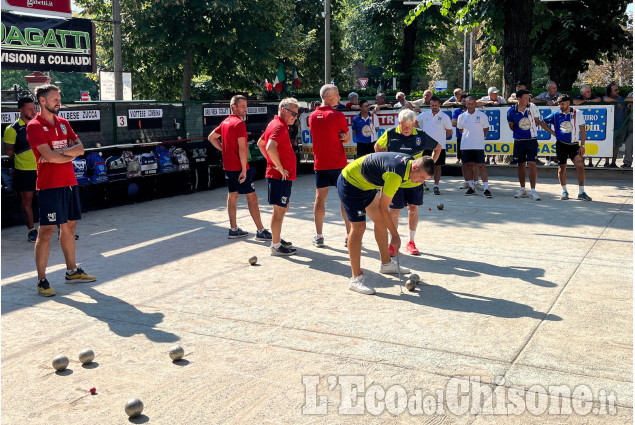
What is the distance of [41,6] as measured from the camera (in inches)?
688

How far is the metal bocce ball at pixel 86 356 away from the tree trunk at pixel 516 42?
49.4 feet

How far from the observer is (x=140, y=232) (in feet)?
36.2

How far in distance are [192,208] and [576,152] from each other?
7294 mm

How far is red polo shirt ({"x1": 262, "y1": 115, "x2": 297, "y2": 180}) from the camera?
9.13 meters

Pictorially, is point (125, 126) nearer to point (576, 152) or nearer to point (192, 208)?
point (192, 208)

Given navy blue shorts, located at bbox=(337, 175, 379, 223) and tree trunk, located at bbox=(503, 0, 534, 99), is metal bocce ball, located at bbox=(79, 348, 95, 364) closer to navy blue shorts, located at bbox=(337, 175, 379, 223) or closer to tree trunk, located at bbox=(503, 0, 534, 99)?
navy blue shorts, located at bbox=(337, 175, 379, 223)

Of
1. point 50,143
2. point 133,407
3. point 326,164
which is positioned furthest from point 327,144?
point 133,407

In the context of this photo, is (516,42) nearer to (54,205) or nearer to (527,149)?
(527,149)

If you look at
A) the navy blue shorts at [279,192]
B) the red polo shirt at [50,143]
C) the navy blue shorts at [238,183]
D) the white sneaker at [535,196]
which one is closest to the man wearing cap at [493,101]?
Result: the white sneaker at [535,196]

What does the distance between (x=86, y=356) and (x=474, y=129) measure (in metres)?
10.3

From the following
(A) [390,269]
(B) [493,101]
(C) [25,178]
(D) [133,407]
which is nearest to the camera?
(D) [133,407]

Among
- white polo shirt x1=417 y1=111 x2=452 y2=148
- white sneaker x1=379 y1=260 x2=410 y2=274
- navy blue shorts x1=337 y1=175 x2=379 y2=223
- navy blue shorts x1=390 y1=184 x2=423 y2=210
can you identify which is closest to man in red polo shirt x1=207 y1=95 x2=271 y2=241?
navy blue shorts x1=390 y1=184 x2=423 y2=210

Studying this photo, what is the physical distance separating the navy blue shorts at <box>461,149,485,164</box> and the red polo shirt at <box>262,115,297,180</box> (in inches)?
226

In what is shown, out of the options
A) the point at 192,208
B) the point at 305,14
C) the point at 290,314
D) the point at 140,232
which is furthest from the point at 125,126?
the point at 305,14
